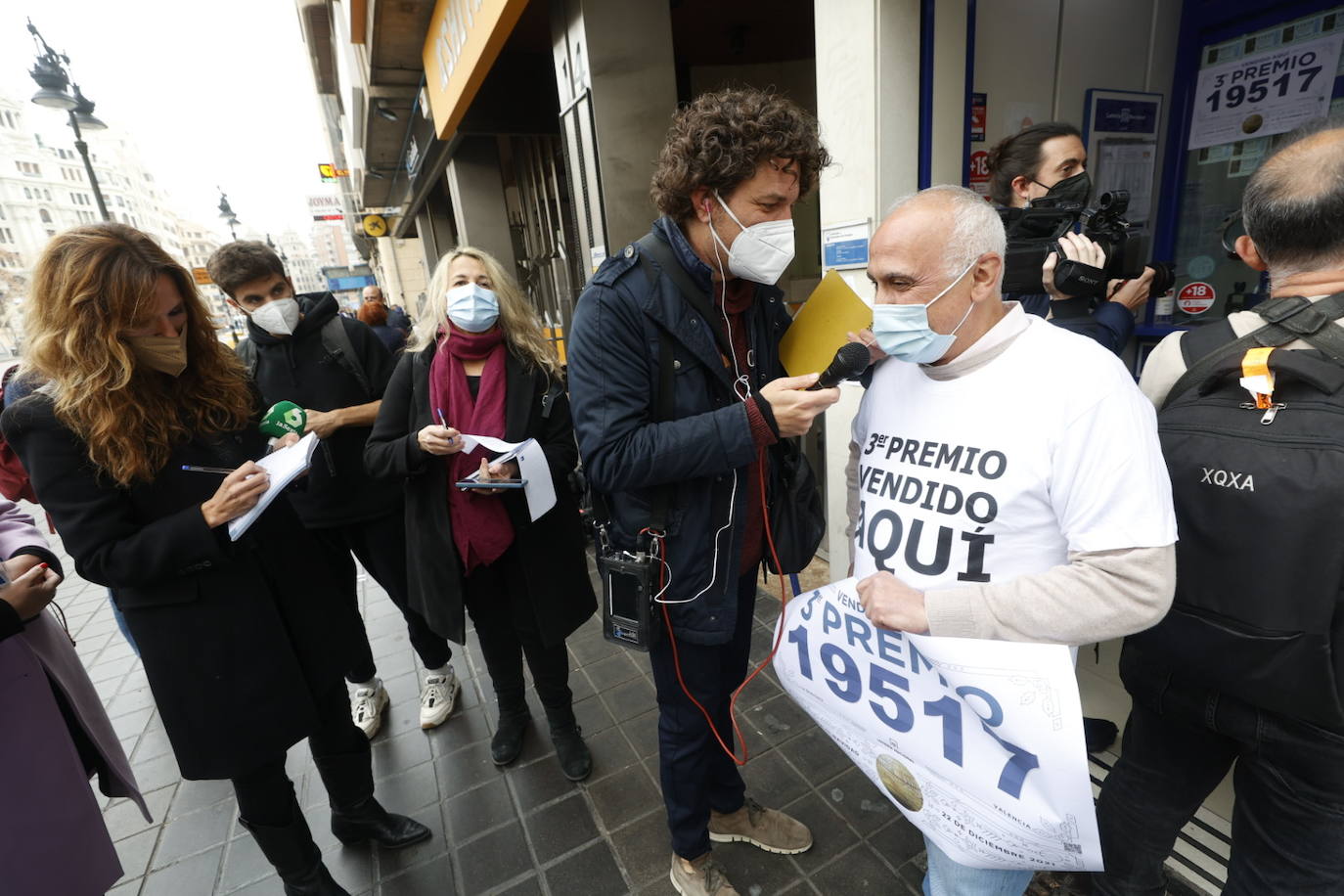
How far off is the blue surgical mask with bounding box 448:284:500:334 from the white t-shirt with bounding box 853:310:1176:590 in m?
1.56

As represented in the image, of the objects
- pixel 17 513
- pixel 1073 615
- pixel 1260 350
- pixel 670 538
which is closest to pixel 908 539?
pixel 1073 615

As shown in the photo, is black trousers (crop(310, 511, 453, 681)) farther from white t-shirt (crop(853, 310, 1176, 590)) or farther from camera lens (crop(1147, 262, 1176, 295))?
camera lens (crop(1147, 262, 1176, 295))

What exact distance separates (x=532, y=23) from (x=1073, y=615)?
581 centimetres

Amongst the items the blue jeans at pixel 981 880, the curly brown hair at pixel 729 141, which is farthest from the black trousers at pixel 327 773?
the curly brown hair at pixel 729 141

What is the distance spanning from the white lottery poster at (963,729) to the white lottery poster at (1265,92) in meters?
2.94

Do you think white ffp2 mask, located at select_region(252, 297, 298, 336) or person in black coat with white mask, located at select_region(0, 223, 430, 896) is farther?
white ffp2 mask, located at select_region(252, 297, 298, 336)

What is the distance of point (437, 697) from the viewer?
10.1 ft

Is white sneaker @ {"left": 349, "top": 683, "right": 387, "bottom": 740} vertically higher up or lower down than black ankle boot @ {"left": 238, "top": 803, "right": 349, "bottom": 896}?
lower down

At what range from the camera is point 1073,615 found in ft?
3.75

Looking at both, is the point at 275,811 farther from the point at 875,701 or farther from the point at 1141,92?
the point at 1141,92

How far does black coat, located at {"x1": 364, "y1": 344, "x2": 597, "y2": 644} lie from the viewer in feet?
7.77

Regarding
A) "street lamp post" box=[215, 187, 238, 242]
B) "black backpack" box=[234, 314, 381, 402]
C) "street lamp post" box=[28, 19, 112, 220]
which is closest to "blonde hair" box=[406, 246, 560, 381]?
"black backpack" box=[234, 314, 381, 402]

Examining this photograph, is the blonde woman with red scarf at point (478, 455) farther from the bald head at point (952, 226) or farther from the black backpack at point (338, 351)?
the bald head at point (952, 226)

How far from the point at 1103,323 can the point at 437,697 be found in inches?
127
